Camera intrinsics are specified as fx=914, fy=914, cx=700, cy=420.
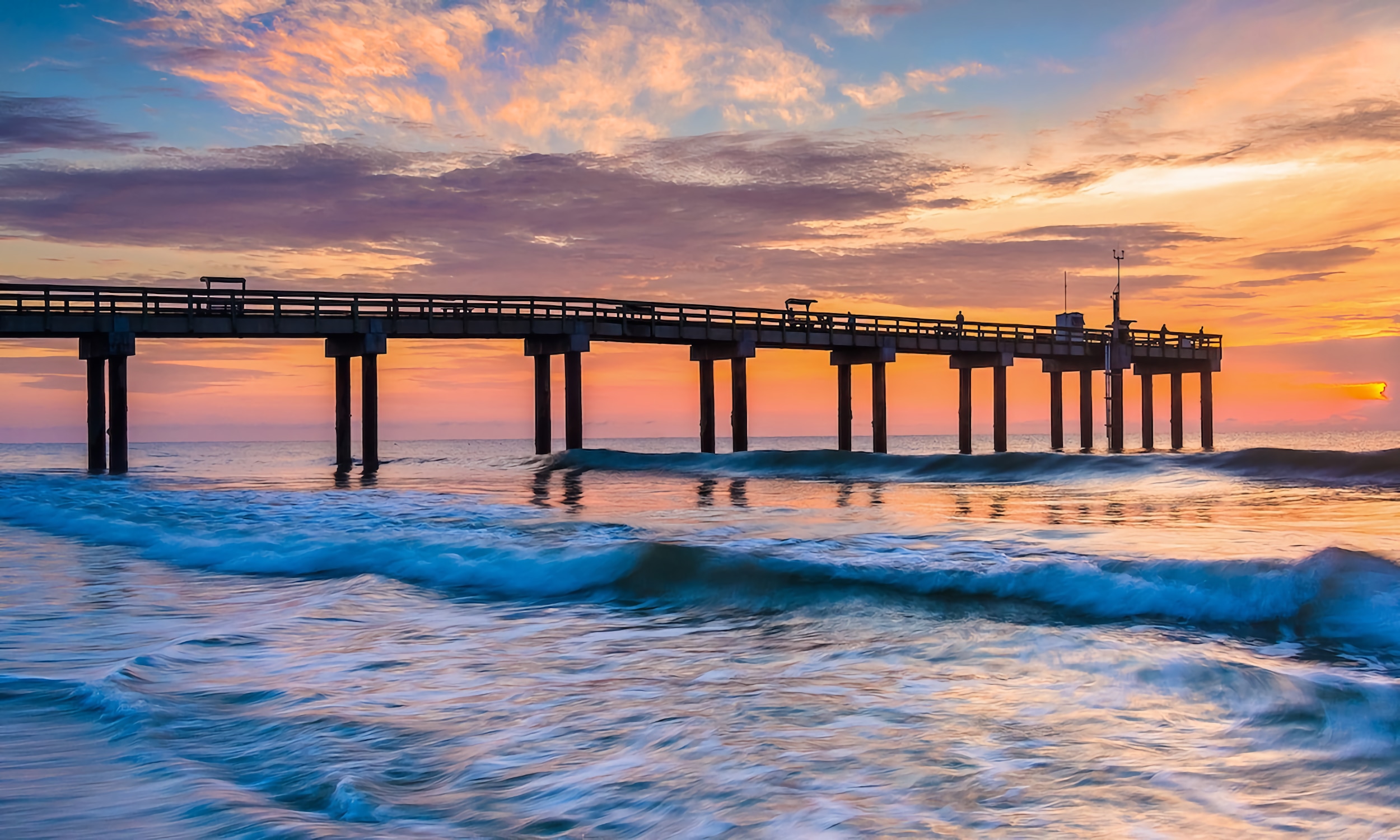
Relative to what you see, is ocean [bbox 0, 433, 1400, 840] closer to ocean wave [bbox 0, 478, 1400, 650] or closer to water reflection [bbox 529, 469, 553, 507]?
A: ocean wave [bbox 0, 478, 1400, 650]

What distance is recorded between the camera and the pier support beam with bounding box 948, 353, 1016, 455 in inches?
1528

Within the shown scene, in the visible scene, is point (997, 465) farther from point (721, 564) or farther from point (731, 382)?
point (721, 564)

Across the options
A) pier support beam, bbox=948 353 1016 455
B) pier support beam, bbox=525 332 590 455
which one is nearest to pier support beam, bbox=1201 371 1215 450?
Answer: pier support beam, bbox=948 353 1016 455

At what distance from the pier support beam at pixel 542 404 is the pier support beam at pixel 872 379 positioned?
37.9ft

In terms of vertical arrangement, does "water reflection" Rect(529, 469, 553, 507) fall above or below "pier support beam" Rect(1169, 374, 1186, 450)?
below

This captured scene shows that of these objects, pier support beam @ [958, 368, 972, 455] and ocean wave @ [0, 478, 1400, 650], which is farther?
pier support beam @ [958, 368, 972, 455]

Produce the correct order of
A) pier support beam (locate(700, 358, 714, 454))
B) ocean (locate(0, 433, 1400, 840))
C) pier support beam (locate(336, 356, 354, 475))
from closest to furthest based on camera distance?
ocean (locate(0, 433, 1400, 840)), pier support beam (locate(336, 356, 354, 475)), pier support beam (locate(700, 358, 714, 454))

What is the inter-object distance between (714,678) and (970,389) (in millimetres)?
35395

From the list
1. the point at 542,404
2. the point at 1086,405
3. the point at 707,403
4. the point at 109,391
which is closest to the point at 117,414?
the point at 109,391

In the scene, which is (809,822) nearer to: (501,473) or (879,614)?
(879,614)

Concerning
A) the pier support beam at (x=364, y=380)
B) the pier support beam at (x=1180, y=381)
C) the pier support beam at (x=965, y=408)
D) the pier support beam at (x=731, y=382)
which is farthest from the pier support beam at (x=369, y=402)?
the pier support beam at (x=1180, y=381)

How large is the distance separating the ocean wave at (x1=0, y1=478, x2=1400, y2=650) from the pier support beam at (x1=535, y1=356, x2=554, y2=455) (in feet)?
45.4

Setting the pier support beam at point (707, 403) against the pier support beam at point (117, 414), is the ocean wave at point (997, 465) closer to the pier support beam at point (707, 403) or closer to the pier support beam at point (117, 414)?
the pier support beam at point (707, 403)

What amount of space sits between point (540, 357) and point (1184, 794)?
27.5m
